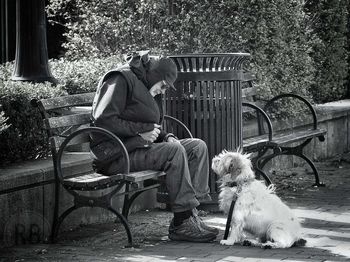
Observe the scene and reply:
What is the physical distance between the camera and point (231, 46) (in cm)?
1074

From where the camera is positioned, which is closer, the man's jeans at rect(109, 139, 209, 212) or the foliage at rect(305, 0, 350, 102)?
the man's jeans at rect(109, 139, 209, 212)

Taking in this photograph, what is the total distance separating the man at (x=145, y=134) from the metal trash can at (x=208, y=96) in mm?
848

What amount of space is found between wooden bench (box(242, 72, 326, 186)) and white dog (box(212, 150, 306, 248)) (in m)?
1.71

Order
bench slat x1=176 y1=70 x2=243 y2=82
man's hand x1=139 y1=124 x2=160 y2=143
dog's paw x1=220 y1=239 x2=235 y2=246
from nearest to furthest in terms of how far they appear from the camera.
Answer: dog's paw x1=220 y1=239 x2=235 y2=246 < man's hand x1=139 y1=124 x2=160 y2=143 < bench slat x1=176 y1=70 x2=243 y2=82

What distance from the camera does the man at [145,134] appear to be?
6965 mm

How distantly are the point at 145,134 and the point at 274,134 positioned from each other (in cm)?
331

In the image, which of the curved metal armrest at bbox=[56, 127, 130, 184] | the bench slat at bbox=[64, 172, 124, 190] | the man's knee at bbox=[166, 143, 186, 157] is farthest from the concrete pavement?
the man's knee at bbox=[166, 143, 186, 157]

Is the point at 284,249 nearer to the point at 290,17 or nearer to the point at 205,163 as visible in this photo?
the point at 205,163

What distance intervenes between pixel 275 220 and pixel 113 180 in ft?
4.05

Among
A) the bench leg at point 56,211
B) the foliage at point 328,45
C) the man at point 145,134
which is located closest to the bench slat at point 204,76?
the man at point 145,134

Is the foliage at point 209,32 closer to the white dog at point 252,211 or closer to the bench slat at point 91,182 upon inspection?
the white dog at point 252,211

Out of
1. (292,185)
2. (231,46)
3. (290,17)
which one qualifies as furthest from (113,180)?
(290,17)

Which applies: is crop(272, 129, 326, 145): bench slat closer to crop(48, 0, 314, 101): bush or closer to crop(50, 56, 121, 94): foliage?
crop(48, 0, 314, 101): bush

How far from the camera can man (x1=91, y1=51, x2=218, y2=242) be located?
6965mm
